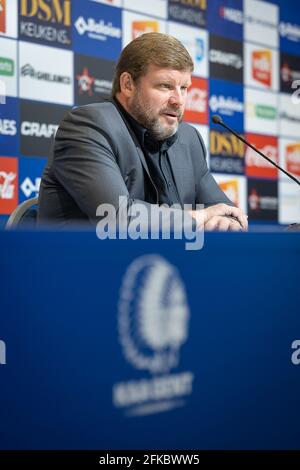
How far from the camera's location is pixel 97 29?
145 inches

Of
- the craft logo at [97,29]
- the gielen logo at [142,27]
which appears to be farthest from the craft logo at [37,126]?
the gielen logo at [142,27]

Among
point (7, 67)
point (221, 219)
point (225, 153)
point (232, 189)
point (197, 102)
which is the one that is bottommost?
point (221, 219)

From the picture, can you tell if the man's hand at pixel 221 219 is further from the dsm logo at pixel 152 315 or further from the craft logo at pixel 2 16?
the craft logo at pixel 2 16

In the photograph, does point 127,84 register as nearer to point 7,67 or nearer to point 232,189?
point 7,67

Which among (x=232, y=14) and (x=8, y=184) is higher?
(x=232, y=14)

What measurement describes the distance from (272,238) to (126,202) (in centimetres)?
93

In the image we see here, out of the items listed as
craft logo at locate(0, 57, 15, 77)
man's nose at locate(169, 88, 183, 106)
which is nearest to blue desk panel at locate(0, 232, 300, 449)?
man's nose at locate(169, 88, 183, 106)

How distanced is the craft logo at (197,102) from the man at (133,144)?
6.18 feet

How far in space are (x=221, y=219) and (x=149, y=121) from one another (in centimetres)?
55

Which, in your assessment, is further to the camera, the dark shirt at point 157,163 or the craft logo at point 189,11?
the craft logo at point 189,11

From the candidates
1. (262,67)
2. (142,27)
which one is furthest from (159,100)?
(262,67)

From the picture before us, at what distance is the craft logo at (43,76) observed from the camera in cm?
335

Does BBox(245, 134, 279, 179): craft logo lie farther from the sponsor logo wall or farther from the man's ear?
the man's ear

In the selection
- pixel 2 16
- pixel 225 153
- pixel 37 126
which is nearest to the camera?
pixel 2 16
